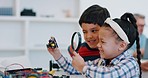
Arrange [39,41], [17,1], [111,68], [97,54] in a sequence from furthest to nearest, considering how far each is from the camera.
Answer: [39,41]
[17,1]
[97,54]
[111,68]

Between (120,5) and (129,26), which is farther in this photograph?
(120,5)

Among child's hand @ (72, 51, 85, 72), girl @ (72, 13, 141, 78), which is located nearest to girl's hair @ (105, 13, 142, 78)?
girl @ (72, 13, 141, 78)

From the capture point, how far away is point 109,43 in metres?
1.35

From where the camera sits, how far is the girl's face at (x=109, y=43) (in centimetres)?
135

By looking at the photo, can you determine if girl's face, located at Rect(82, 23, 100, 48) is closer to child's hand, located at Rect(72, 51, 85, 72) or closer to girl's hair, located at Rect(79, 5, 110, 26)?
girl's hair, located at Rect(79, 5, 110, 26)

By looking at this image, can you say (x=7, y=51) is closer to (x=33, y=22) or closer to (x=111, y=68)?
(x=33, y=22)

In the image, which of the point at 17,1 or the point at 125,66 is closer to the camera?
the point at 125,66

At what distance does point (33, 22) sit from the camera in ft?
13.4

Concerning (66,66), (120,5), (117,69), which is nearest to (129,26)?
(117,69)

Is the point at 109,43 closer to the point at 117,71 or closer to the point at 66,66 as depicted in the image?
the point at 117,71

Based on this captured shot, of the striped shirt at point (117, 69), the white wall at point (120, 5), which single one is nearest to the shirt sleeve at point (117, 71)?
the striped shirt at point (117, 69)

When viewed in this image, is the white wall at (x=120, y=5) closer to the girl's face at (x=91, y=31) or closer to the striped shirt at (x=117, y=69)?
the girl's face at (x=91, y=31)

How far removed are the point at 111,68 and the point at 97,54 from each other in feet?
1.89

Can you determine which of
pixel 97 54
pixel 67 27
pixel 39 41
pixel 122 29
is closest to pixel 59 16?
pixel 67 27
